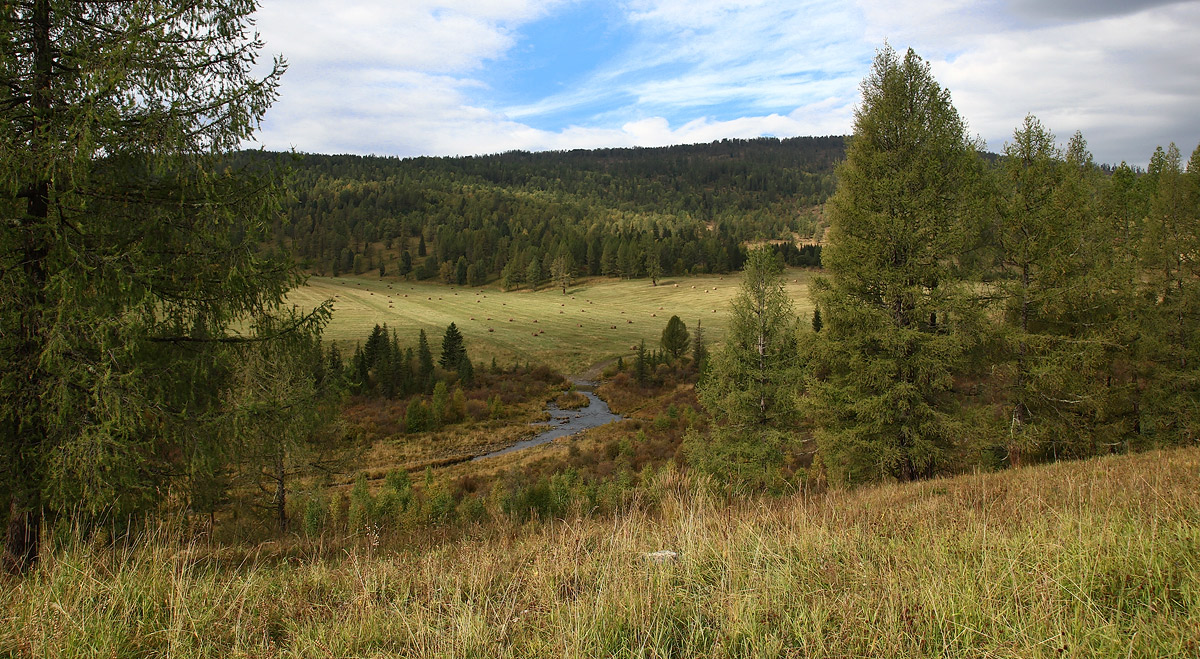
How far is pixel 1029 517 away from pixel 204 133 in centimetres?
935

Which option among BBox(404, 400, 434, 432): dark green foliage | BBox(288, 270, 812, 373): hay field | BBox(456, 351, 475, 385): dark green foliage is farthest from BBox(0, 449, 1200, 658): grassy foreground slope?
BBox(456, 351, 475, 385): dark green foliage

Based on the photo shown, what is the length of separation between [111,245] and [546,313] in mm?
74892

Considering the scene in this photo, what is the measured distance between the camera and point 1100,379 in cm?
1920

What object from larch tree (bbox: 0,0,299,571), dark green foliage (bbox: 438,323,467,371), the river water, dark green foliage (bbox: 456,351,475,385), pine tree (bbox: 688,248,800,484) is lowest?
the river water

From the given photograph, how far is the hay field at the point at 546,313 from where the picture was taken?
61.3 metres

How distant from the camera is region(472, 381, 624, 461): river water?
38.4 metres

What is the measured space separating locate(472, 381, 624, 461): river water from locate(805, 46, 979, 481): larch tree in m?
27.0

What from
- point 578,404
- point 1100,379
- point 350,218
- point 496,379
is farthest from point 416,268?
point 1100,379

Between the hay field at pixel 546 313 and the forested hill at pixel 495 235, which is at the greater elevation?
the forested hill at pixel 495 235

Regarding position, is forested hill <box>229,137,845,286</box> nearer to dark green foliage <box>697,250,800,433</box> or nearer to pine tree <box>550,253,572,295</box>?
pine tree <box>550,253,572,295</box>

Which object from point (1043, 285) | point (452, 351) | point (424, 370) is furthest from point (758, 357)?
point (452, 351)

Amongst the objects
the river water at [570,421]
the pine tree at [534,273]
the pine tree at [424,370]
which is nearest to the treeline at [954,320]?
the river water at [570,421]

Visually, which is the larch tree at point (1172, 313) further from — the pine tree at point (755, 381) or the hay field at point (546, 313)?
the hay field at point (546, 313)

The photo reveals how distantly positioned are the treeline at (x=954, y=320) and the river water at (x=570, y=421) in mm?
20422
